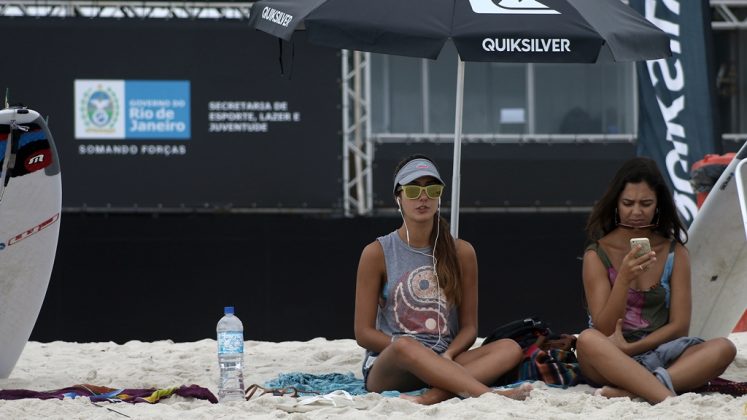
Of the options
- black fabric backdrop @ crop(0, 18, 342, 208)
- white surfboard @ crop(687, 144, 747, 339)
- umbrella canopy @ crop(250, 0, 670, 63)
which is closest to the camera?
umbrella canopy @ crop(250, 0, 670, 63)

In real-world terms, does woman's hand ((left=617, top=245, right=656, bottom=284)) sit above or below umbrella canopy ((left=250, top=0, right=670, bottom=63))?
below

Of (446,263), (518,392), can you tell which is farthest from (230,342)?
(518,392)

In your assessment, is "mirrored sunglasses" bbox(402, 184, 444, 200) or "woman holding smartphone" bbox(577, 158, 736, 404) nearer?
"woman holding smartphone" bbox(577, 158, 736, 404)

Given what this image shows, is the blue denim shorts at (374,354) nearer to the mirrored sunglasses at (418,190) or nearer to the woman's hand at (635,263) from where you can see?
the mirrored sunglasses at (418,190)

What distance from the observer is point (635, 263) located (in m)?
4.62

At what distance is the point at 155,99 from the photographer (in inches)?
367

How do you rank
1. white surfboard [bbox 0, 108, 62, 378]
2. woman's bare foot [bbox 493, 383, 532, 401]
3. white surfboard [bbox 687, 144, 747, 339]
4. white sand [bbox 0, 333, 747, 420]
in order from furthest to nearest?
1. white surfboard [bbox 0, 108, 62, 378]
2. white surfboard [bbox 687, 144, 747, 339]
3. woman's bare foot [bbox 493, 383, 532, 401]
4. white sand [bbox 0, 333, 747, 420]

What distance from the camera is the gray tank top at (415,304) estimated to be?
499 centimetres

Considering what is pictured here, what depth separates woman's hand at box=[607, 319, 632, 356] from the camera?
4.76 meters

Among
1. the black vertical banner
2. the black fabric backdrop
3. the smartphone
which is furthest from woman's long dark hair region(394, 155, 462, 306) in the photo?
the black fabric backdrop

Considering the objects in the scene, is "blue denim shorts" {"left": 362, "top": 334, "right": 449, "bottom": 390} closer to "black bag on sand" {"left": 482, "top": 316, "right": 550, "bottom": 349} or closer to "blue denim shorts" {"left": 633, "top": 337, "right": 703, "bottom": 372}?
"black bag on sand" {"left": 482, "top": 316, "right": 550, "bottom": 349}

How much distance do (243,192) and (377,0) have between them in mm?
4307

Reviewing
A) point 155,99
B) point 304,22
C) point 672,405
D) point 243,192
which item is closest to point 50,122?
point 155,99

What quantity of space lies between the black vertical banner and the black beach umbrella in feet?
7.65
